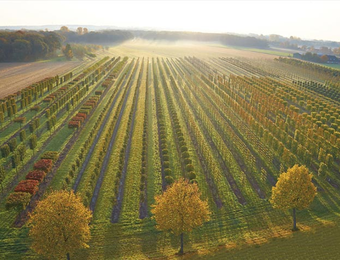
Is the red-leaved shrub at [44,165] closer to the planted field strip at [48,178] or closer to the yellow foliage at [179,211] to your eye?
the planted field strip at [48,178]

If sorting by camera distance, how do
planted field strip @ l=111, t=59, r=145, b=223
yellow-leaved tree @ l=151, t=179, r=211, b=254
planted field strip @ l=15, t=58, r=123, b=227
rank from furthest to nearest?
planted field strip @ l=111, t=59, r=145, b=223
planted field strip @ l=15, t=58, r=123, b=227
yellow-leaved tree @ l=151, t=179, r=211, b=254

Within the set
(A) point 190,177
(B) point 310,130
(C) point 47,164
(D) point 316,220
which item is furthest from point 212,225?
(B) point 310,130

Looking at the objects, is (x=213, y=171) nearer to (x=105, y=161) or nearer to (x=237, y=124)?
(x=105, y=161)

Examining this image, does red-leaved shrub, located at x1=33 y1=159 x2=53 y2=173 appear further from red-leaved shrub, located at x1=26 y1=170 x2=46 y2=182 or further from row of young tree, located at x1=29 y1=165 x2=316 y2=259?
row of young tree, located at x1=29 y1=165 x2=316 y2=259

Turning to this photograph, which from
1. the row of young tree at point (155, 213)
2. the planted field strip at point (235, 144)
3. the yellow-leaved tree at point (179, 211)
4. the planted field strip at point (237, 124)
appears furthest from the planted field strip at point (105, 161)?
the planted field strip at point (237, 124)

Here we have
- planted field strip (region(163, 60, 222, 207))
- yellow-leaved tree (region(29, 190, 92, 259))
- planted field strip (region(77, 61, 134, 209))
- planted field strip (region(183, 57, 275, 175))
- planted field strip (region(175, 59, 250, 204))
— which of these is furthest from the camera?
planted field strip (region(183, 57, 275, 175))

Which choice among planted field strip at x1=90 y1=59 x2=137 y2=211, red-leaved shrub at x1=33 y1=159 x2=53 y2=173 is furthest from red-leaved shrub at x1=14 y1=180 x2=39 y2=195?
planted field strip at x1=90 y1=59 x2=137 y2=211
